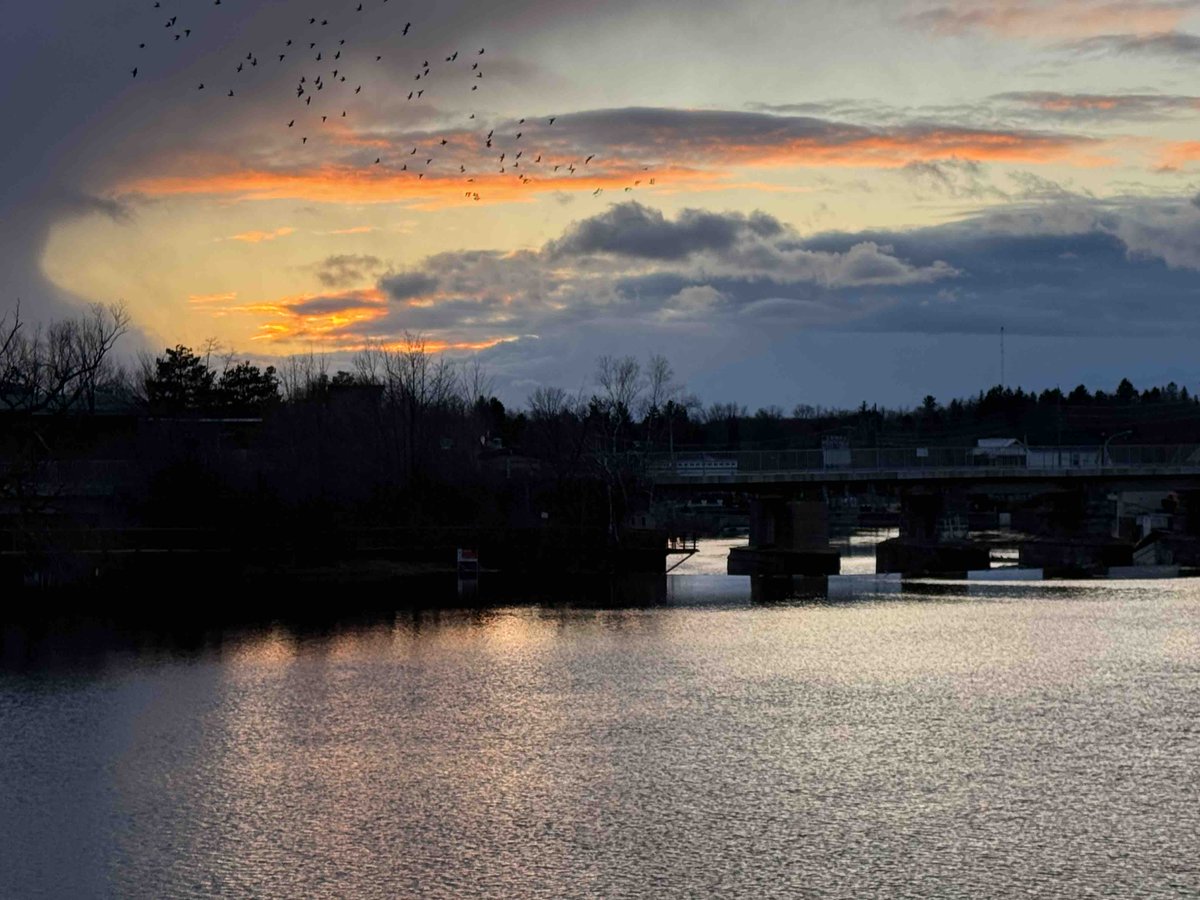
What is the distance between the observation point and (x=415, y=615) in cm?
6638

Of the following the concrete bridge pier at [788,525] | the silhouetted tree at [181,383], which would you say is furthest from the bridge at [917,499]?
the silhouetted tree at [181,383]

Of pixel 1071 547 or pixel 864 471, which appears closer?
pixel 1071 547

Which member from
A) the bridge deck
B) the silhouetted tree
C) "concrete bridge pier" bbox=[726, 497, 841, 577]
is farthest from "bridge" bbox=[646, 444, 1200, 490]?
the silhouetted tree

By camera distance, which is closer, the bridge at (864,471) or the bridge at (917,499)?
the bridge at (917,499)

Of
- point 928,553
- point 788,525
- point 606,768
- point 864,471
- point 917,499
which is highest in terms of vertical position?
point 864,471

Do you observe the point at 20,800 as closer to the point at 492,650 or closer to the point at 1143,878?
the point at 1143,878

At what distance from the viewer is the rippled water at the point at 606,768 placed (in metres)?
24.4

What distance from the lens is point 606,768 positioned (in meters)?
31.7

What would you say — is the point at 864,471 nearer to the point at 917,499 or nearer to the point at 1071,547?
the point at 917,499

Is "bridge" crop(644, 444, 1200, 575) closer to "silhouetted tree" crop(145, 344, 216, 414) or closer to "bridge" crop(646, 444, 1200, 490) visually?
"bridge" crop(646, 444, 1200, 490)

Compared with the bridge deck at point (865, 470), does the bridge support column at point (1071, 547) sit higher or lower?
lower

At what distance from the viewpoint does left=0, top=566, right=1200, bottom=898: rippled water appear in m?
24.4

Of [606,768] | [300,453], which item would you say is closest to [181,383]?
[300,453]

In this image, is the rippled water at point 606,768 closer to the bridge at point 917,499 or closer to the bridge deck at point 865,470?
the bridge at point 917,499
